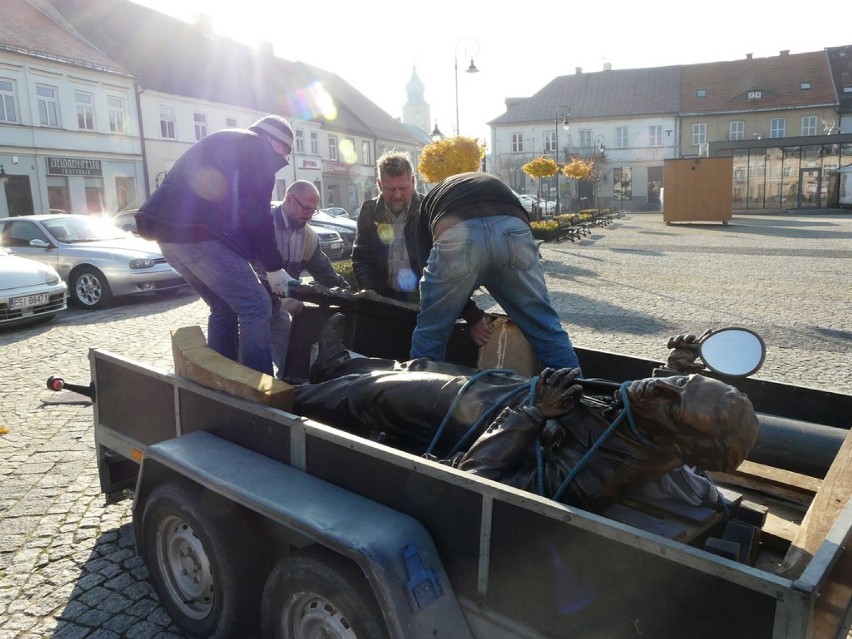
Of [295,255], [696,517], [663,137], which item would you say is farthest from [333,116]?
[696,517]

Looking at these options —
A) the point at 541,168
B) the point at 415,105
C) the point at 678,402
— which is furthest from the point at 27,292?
the point at 415,105

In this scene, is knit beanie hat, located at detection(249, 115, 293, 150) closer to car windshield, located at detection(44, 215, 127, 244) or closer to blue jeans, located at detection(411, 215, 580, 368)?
blue jeans, located at detection(411, 215, 580, 368)

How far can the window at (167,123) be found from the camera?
3484cm

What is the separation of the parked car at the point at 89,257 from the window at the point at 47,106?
1843 cm

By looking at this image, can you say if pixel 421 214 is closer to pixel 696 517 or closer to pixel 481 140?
pixel 696 517

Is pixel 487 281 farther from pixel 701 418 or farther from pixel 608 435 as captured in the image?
pixel 701 418

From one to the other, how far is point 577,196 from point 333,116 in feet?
76.3

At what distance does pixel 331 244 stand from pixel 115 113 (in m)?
18.8

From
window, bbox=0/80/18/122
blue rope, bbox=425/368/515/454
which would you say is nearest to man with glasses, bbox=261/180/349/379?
blue rope, bbox=425/368/515/454

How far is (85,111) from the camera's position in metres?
30.8

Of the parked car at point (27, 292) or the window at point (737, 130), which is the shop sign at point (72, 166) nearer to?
the parked car at point (27, 292)

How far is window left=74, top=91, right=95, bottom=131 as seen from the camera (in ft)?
100

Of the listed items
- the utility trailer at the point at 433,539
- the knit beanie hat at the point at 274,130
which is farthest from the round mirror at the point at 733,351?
the knit beanie hat at the point at 274,130

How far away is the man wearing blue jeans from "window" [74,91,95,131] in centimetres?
3135
